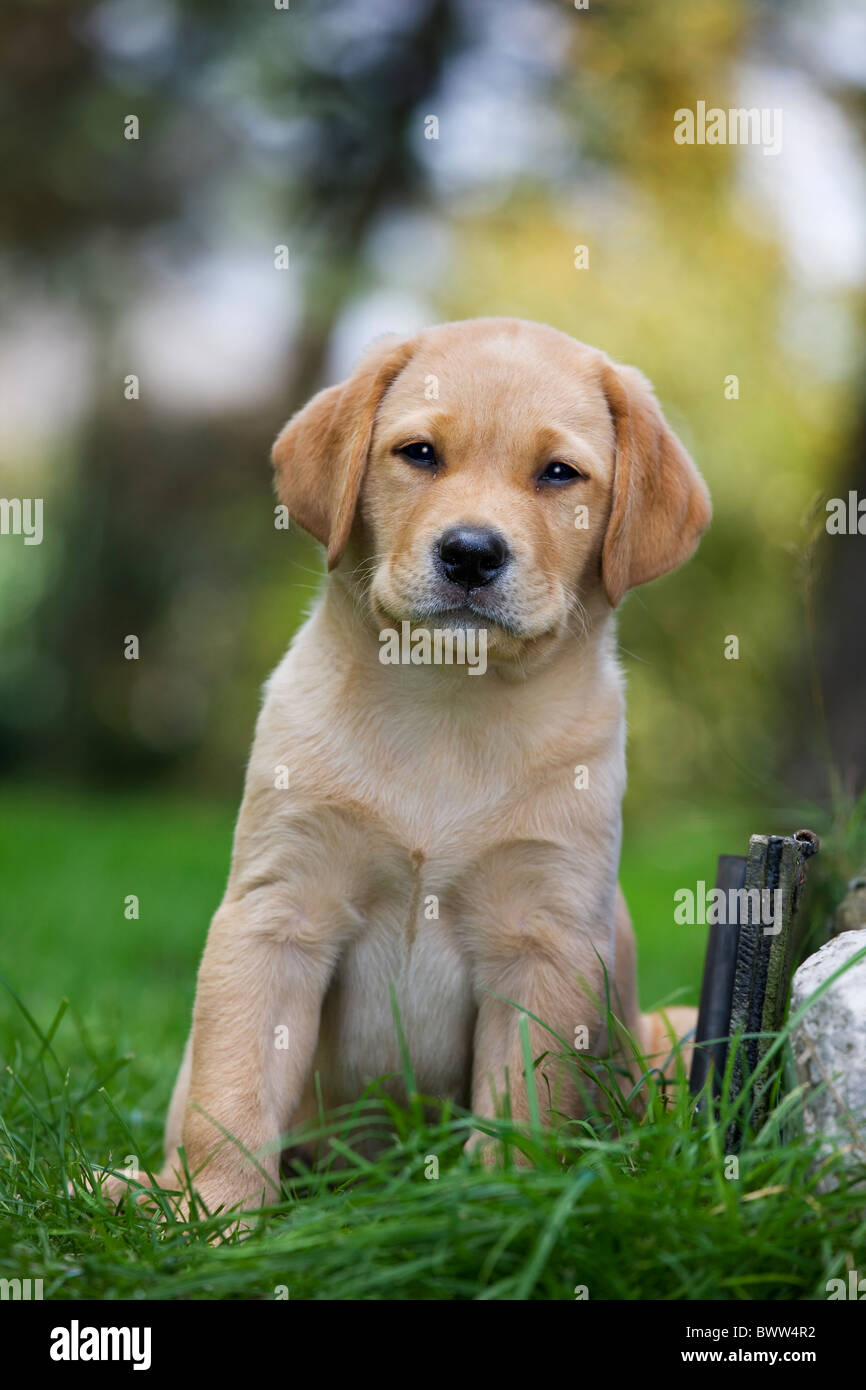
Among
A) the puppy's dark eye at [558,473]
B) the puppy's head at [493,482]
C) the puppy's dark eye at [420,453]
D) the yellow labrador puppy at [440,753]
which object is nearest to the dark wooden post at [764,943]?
the yellow labrador puppy at [440,753]

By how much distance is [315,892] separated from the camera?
333 centimetres

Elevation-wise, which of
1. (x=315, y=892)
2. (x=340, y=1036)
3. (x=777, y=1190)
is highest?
(x=315, y=892)

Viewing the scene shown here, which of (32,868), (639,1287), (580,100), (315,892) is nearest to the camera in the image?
(639,1287)

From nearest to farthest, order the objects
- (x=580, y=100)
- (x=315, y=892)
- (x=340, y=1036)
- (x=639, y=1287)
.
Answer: (x=639, y=1287), (x=315, y=892), (x=340, y=1036), (x=580, y=100)

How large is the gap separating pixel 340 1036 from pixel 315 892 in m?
0.45

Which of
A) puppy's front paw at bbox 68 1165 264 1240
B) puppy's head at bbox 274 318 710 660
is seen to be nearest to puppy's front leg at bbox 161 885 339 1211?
puppy's front paw at bbox 68 1165 264 1240

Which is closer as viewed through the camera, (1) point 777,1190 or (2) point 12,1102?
(1) point 777,1190

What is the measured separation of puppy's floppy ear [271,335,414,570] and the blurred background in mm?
6435

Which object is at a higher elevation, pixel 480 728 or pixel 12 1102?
pixel 480 728

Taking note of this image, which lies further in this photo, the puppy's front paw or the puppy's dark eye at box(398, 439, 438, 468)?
the puppy's dark eye at box(398, 439, 438, 468)

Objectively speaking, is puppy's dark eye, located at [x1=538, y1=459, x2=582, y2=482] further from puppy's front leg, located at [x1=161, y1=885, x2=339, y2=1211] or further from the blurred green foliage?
the blurred green foliage

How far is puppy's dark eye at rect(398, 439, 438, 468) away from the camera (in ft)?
11.2
